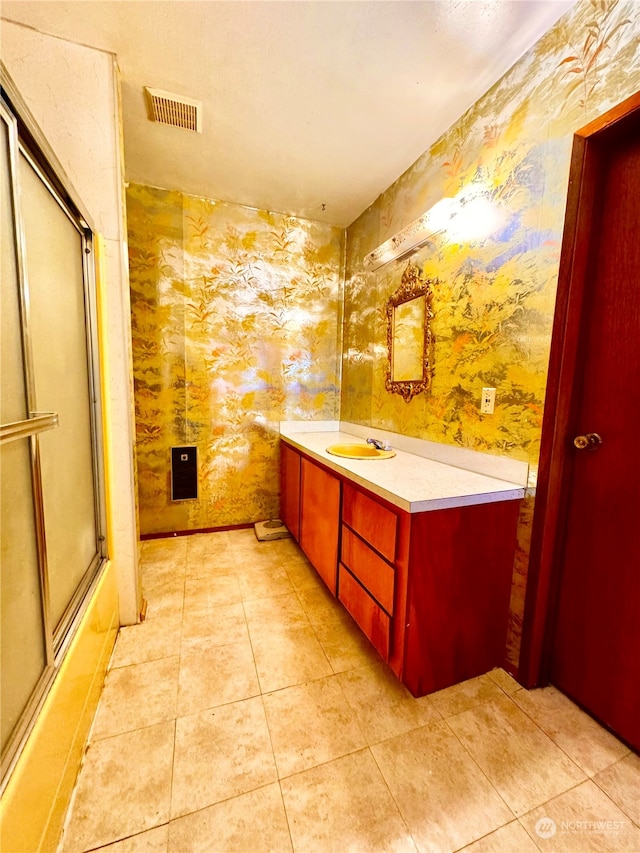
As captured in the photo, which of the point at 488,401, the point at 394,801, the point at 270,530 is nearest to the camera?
the point at 394,801

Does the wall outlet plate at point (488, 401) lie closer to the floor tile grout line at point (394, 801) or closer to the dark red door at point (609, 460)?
the dark red door at point (609, 460)

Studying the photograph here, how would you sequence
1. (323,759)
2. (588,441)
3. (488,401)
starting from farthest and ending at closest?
1. (488,401)
2. (588,441)
3. (323,759)

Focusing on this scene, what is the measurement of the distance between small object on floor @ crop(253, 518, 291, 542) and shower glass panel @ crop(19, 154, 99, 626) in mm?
1244

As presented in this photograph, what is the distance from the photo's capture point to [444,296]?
1.67m

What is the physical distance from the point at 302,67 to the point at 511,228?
1116 mm

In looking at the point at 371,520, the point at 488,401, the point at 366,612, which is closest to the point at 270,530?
the point at 366,612

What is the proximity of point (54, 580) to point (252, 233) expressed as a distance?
244 cm

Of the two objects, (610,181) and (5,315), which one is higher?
(610,181)

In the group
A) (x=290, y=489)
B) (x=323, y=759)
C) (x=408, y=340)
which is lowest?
(x=323, y=759)

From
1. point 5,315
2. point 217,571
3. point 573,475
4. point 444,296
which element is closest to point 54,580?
point 5,315

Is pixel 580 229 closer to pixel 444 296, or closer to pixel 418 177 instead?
pixel 444 296

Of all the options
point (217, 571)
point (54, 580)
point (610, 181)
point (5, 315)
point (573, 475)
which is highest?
point (610, 181)

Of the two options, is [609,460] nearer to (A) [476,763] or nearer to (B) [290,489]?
(A) [476,763]

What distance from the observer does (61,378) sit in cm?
112
